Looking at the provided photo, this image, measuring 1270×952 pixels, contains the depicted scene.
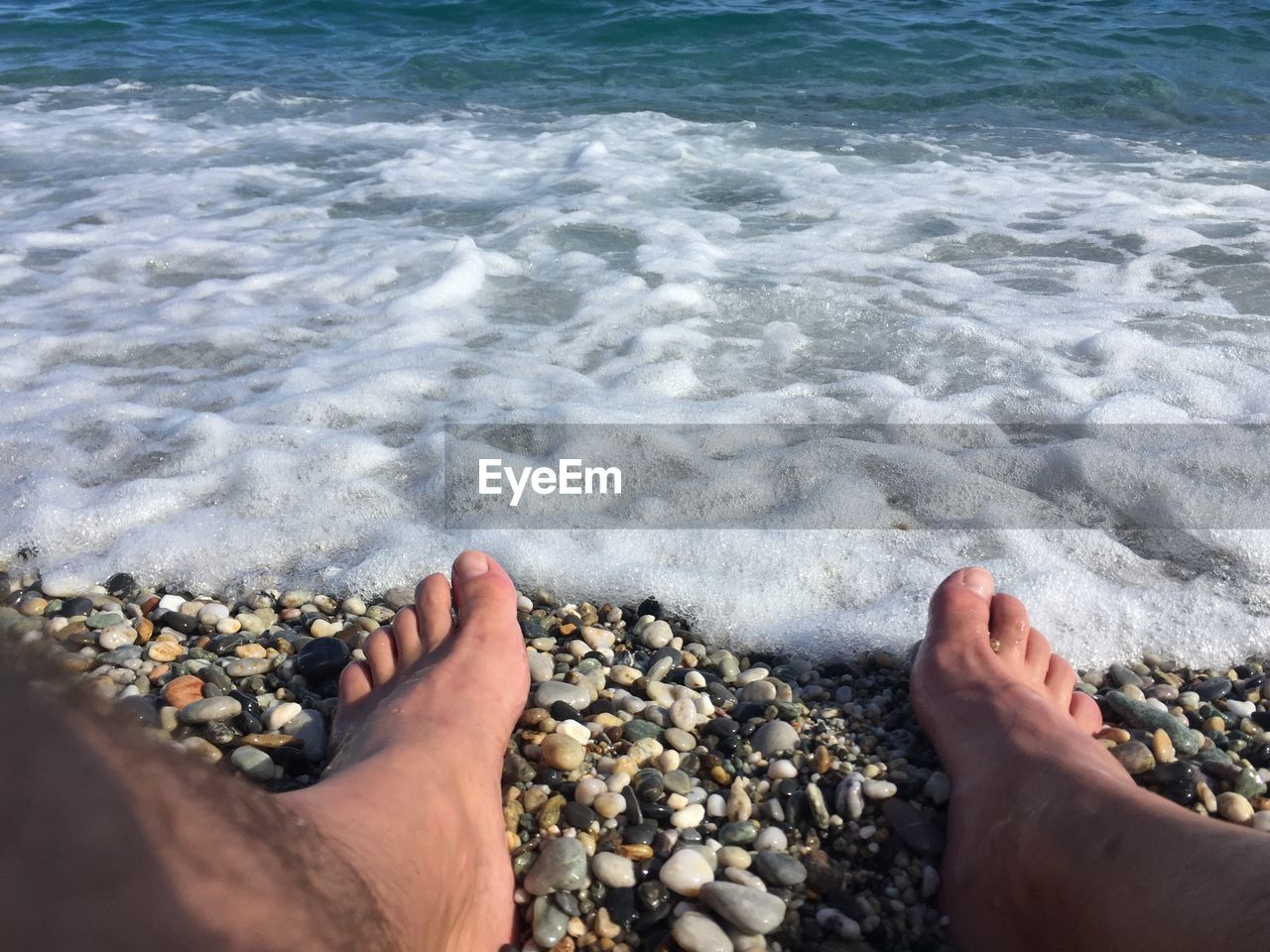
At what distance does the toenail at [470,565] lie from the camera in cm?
222

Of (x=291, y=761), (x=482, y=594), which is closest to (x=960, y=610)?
(x=482, y=594)

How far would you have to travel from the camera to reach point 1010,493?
2678 mm

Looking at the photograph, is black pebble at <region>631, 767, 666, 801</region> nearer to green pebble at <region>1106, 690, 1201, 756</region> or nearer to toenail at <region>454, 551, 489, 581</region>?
toenail at <region>454, 551, 489, 581</region>

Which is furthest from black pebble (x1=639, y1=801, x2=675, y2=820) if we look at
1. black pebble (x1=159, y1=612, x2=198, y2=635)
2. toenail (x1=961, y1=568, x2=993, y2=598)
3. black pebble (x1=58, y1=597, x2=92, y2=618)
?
black pebble (x1=58, y1=597, x2=92, y2=618)

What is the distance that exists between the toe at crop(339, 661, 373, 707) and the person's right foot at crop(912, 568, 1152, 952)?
3.70 ft

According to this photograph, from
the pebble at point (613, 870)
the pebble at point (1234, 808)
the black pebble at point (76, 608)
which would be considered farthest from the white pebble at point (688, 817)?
the black pebble at point (76, 608)

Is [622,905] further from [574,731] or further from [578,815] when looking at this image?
[574,731]

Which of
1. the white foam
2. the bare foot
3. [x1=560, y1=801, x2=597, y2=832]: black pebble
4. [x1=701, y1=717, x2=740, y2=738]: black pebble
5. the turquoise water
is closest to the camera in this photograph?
the bare foot

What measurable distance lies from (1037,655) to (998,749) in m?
0.40

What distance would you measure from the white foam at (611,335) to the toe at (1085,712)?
0.20 m

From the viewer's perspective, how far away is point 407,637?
2.10 metres

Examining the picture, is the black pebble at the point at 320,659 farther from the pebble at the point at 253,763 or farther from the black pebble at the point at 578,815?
the black pebble at the point at 578,815

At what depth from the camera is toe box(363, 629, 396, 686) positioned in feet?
6.55

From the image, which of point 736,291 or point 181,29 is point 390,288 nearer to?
point 736,291
